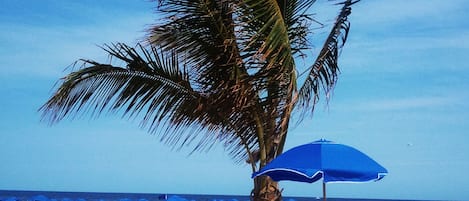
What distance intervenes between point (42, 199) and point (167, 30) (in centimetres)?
970

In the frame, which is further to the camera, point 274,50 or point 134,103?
point 134,103

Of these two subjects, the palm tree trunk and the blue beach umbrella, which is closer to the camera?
the blue beach umbrella

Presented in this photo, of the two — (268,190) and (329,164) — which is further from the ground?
(329,164)

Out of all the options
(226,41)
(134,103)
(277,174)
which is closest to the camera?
(277,174)

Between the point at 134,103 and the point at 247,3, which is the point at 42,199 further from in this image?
the point at 247,3

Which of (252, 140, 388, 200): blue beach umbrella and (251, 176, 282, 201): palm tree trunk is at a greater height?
(252, 140, 388, 200): blue beach umbrella

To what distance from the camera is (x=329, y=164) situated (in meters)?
7.07

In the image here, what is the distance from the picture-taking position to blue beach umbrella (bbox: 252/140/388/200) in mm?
7020

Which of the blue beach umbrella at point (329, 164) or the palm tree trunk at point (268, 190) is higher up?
the blue beach umbrella at point (329, 164)

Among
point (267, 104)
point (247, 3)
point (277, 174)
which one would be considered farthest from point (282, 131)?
point (247, 3)

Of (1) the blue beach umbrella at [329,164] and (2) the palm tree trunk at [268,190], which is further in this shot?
(2) the palm tree trunk at [268,190]

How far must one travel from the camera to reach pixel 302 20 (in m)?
8.71

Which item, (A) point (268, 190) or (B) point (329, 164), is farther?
(A) point (268, 190)

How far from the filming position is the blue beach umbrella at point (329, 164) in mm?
7020
